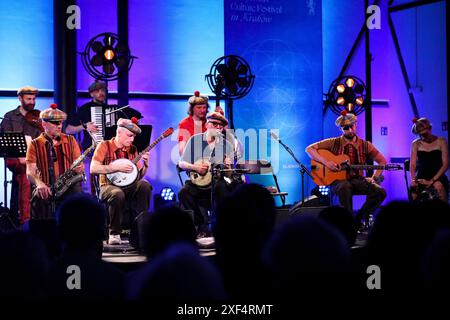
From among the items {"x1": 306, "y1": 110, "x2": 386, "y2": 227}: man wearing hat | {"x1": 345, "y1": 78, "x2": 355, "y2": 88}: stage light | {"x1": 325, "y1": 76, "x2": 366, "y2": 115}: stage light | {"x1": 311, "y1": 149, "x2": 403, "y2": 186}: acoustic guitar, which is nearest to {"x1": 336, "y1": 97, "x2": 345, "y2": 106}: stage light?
{"x1": 325, "y1": 76, "x2": 366, "y2": 115}: stage light

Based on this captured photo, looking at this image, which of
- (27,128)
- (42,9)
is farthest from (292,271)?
(42,9)

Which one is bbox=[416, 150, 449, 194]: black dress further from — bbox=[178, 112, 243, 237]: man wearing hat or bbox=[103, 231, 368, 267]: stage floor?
bbox=[178, 112, 243, 237]: man wearing hat

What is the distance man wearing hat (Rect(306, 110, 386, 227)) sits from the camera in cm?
882

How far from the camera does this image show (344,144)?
9234mm

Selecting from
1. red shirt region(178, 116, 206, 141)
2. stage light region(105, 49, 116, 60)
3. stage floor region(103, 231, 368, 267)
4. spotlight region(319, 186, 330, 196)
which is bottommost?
stage floor region(103, 231, 368, 267)

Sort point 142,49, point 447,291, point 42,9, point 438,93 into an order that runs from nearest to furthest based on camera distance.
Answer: point 447,291, point 42,9, point 142,49, point 438,93

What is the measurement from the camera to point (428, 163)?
31.6 ft

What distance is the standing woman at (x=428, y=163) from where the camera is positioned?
9477mm

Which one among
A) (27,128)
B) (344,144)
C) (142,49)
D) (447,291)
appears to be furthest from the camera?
(142,49)

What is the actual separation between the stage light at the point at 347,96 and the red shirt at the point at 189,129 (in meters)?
4.01

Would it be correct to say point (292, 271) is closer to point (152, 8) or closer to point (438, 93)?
point (152, 8)

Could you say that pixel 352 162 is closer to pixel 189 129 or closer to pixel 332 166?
pixel 332 166

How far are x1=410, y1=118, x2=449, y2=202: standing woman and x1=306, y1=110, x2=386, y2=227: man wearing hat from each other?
84 cm

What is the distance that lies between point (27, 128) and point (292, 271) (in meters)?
7.15
